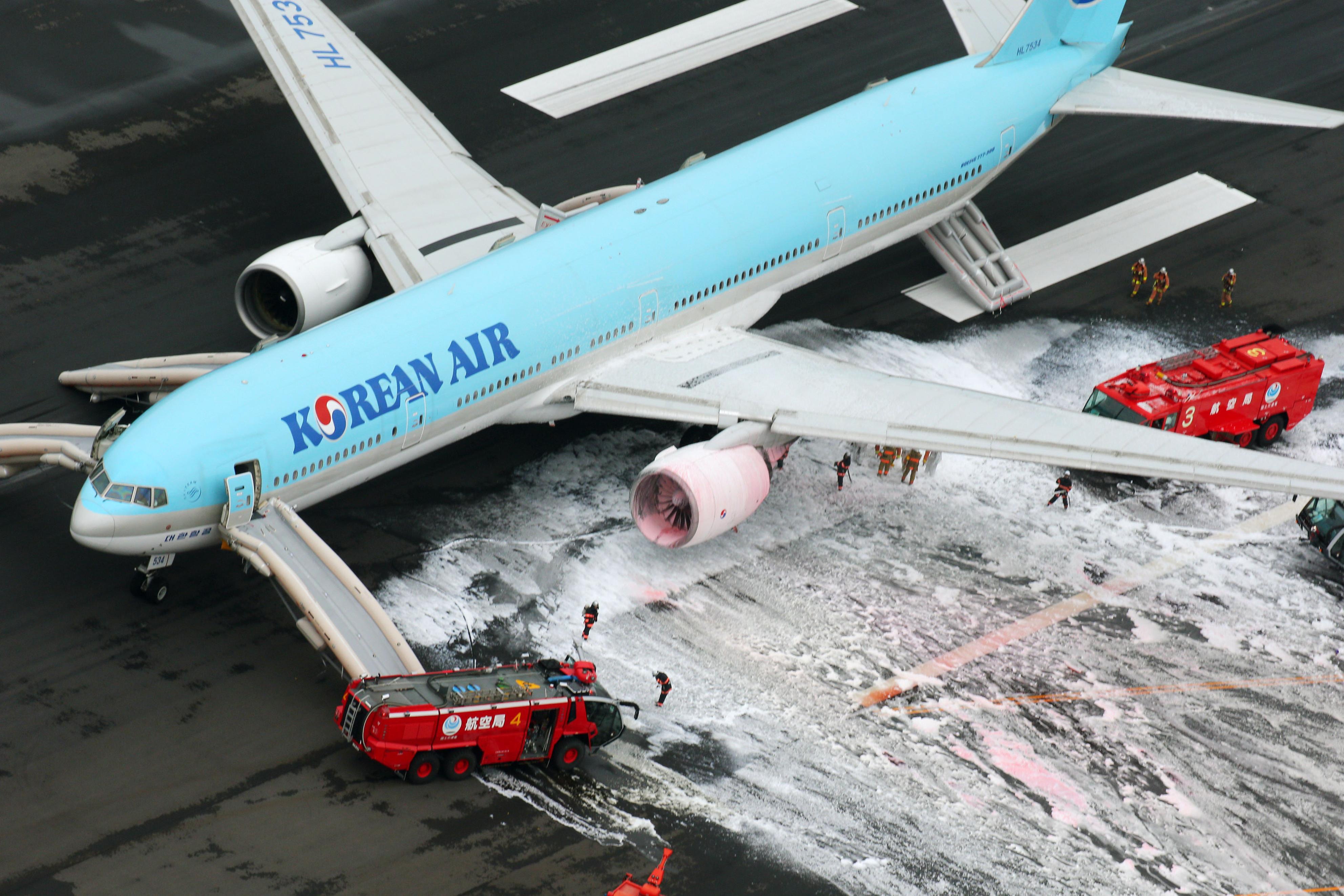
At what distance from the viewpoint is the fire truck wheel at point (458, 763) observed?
1172 inches

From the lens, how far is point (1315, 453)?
4150 centimetres

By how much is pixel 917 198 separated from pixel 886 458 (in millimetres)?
7965

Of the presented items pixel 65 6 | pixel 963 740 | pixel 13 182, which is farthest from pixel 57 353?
pixel 963 740

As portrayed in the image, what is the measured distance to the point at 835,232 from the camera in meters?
41.0

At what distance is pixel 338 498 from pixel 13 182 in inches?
715

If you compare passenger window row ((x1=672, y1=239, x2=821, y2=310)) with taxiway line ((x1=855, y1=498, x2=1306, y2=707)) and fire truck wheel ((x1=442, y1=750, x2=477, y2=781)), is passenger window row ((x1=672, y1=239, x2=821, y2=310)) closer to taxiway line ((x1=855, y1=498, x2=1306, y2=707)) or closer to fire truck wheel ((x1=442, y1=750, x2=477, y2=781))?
taxiway line ((x1=855, y1=498, x2=1306, y2=707))

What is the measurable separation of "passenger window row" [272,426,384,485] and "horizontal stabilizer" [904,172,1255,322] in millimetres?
18717

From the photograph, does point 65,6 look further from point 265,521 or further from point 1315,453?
point 1315,453

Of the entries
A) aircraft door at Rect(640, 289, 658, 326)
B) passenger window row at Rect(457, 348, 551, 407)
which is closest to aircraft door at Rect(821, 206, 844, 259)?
aircraft door at Rect(640, 289, 658, 326)

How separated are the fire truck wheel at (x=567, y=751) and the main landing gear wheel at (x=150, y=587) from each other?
9.74 meters

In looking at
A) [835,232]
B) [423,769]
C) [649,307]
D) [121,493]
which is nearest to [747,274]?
[835,232]

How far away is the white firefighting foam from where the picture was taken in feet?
98.9

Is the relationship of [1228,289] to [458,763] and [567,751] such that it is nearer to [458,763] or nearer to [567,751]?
[567,751]

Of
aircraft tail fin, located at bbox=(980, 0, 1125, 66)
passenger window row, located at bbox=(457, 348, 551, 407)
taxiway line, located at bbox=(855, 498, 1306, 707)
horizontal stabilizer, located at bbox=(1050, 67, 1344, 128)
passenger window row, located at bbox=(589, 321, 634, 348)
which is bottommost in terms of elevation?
taxiway line, located at bbox=(855, 498, 1306, 707)
